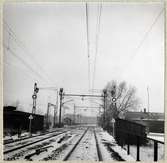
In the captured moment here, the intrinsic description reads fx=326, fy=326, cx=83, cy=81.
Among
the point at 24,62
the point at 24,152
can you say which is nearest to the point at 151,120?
the point at 24,152

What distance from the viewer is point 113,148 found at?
3.87m

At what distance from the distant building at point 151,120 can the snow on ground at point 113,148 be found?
39 cm

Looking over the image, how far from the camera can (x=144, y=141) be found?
369 cm

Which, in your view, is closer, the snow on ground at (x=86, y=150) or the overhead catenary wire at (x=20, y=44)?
the snow on ground at (x=86, y=150)

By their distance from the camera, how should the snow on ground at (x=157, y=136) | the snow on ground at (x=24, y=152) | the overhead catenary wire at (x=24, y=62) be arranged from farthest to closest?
1. the overhead catenary wire at (x=24, y=62)
2. the snow on ground at (x=24, y=152)
3. the snow on ground at (x=157, y=136)

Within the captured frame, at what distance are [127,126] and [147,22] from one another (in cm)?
124

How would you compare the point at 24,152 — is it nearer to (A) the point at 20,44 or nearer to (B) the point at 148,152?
(A) the point at 20,44

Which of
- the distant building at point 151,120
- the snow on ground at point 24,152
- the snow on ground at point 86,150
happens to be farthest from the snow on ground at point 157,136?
the snow on ground at point 24,152

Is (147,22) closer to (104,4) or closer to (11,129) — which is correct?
(104,4)

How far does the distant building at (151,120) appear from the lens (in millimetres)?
3609

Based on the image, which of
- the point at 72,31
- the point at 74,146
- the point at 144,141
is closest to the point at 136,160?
the point at 144,141

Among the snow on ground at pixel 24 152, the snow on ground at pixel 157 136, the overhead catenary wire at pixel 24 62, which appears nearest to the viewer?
the snow on ground at pixel 157 136

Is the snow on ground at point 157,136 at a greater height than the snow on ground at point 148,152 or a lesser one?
greater

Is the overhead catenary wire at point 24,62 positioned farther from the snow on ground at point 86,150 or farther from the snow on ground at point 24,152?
the snow on ground at point 86,150
